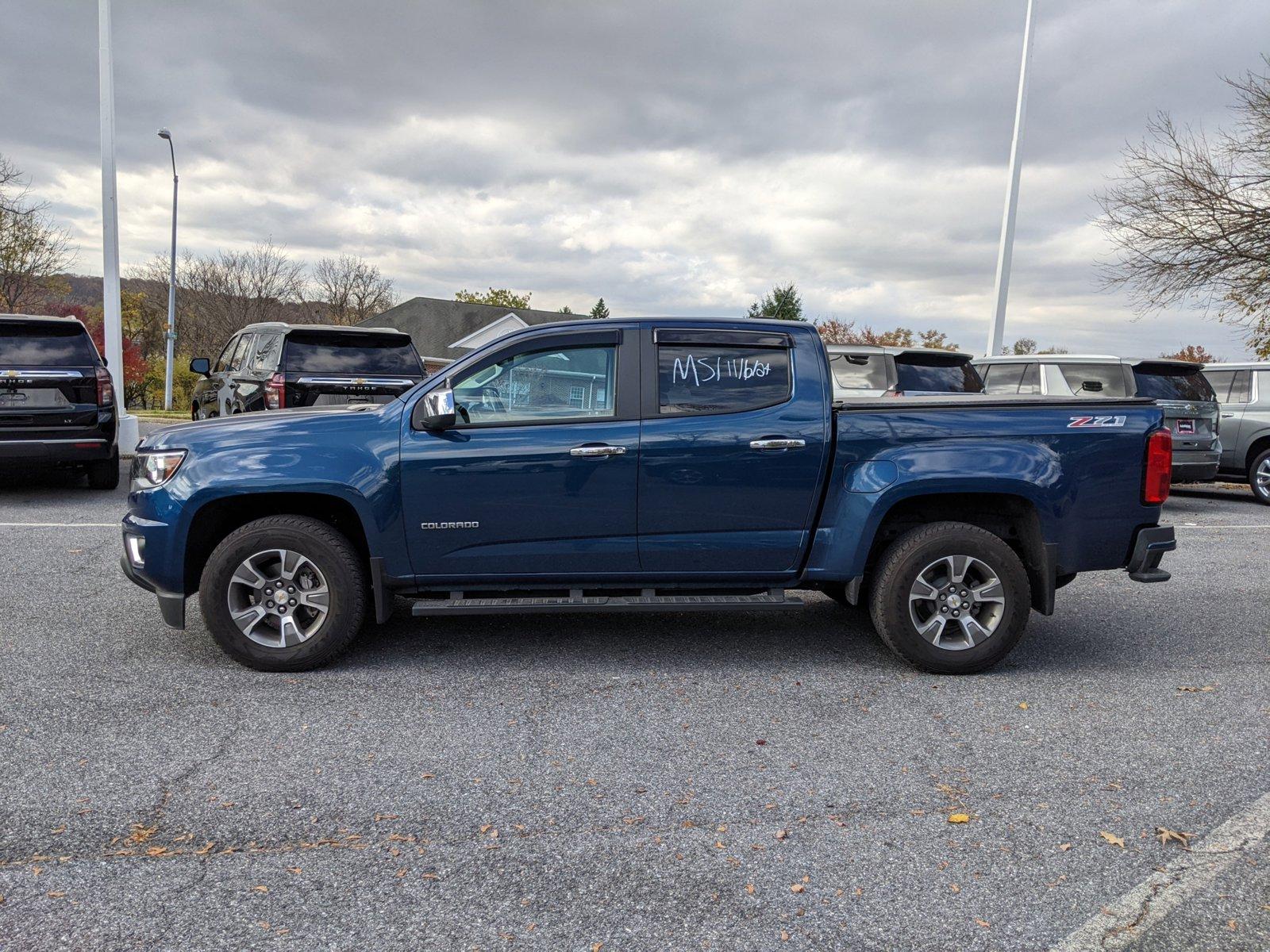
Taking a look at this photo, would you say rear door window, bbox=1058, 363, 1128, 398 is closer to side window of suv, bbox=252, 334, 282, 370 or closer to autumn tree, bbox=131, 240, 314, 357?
side window of suv, bbox=252, 334, 282, 370

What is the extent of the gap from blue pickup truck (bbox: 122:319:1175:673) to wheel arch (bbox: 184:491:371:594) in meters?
0.01

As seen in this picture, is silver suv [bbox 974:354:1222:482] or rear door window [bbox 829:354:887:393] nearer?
rear door window [bbox 829:354:887:393]

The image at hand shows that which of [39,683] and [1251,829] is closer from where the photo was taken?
[1251,829]

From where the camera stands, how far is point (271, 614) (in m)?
4.89

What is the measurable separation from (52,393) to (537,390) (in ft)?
23.5

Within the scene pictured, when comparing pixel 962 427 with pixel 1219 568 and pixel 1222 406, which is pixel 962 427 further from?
pixel 1222 406

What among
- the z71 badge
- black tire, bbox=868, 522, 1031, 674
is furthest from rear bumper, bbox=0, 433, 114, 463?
the z71 badge

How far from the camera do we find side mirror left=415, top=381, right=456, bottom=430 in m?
4.82

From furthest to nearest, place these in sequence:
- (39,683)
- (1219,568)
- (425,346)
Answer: (425,346)
(1219,568)
(39,683)

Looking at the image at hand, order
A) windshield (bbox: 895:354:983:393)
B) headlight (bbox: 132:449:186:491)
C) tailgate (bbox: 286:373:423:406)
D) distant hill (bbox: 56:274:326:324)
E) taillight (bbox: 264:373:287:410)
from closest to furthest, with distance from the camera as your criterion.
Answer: headlight (bbox: 132:449:186:491) → taillight (bbox: 264:373:287:410) → tailgate (bbox: 286:373:423:406) → windshield (bbox: 895:354:983:393) → distant hill (bbox: 56:274:326:324)

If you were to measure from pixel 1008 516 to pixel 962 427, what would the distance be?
0.64 m

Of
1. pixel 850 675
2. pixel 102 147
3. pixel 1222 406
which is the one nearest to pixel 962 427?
pixel 850 675

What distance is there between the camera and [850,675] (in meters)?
5.09

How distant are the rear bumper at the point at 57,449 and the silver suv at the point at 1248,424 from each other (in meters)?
14.1
